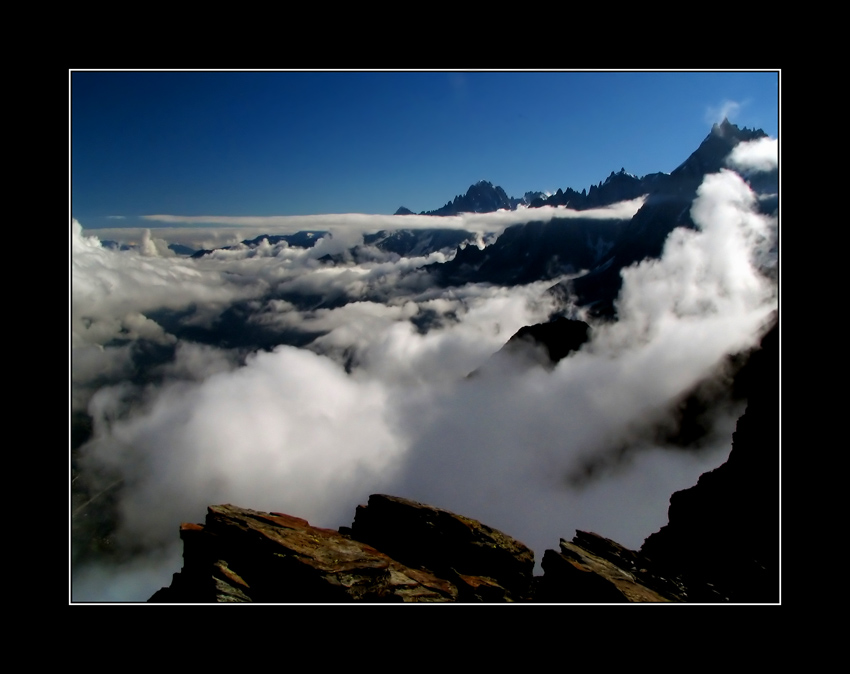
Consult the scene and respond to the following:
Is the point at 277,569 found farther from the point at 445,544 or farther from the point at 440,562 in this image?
the point at 445,544

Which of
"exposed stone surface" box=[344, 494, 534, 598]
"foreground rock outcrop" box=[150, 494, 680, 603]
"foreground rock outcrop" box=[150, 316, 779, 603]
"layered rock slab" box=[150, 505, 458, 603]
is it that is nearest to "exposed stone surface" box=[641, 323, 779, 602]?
"foreground rock outcrop" box=[150, 316, 779, 603]

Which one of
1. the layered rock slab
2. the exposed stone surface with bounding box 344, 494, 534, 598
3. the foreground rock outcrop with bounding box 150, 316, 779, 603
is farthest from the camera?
the exposed stone surface with bounding box 344, 494, 534, 598

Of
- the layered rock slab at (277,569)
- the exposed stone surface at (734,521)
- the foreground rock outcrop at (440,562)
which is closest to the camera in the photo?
the layered rock slab at (277,569)

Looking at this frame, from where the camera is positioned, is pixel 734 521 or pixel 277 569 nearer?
pixel 277 569

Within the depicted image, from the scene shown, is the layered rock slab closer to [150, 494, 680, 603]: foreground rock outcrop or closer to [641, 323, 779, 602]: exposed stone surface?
[150, 494, 680, 603]: foreground rock outcrop

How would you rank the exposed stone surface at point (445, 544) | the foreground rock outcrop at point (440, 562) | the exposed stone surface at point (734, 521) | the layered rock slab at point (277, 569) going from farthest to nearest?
1. the exposed stone surface at point (734, 521)
2. the exposed stone surface at point (445, 544)
3. the foreground rock outcrop at point (440, 562)
4. the layered rock slab at point (277, 569)

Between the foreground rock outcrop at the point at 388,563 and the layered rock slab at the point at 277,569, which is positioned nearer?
the layered rock slab at the point at 277,569

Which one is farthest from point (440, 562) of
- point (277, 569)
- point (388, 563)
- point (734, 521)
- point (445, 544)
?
point (734, 521)

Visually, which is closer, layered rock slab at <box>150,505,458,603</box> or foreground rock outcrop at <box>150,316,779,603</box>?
Result: layered rock slab at <box>150,505,458,603</box>

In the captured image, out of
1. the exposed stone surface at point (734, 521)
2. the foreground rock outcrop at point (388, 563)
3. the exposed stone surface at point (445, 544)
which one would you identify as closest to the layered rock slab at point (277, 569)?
the foreground rock outcrop at point (388, 563)

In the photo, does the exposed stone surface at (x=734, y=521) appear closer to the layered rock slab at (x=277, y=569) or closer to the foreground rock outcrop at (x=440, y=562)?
the foreground rock outcrop at (x=440, y=562)
